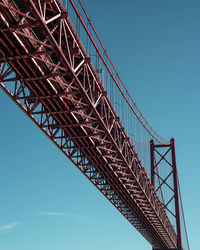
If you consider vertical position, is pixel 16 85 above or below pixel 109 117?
below

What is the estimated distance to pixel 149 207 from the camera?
4322cm

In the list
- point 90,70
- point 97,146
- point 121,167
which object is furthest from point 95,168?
point 90,70

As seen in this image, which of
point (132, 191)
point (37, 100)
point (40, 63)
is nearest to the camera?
point (40, 63)

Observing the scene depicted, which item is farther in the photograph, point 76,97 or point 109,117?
point 109,117

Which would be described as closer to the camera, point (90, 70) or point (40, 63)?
point (40, 63)

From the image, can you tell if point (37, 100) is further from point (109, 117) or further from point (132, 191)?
point (132, 191)

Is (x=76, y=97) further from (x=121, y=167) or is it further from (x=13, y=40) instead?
(x=121, y=167)

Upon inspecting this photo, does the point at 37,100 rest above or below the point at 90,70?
below

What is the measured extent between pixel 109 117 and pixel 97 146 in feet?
11.2

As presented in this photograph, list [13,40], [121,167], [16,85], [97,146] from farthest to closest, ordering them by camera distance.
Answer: [121,167] < [97,146] < [16,85] < [13,40]

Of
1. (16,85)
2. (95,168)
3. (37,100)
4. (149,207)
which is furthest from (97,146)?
(149,207)

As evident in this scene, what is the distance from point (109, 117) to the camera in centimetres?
2530

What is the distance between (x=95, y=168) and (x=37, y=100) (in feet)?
42.0

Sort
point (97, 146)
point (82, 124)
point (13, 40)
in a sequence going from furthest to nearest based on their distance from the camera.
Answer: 1. point (97, 146)
2. point (82, 124)
3. point (13, 40)
